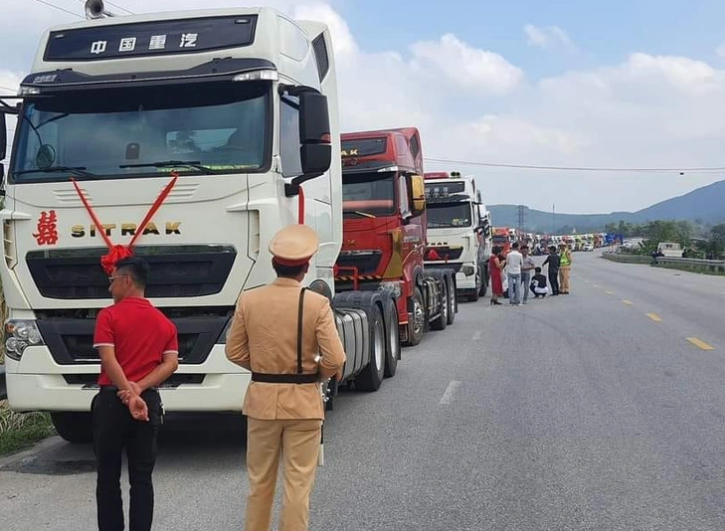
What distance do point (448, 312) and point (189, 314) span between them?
41.4 ft

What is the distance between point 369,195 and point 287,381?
9.62 m

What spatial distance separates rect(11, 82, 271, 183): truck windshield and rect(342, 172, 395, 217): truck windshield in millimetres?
6720

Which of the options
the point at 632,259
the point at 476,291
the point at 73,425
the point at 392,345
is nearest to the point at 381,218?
the point at 392,345

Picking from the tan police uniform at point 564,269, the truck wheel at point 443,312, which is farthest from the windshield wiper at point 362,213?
the tan police uniform at point 564,269

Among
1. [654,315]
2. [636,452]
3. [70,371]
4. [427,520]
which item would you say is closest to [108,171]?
[70,371]

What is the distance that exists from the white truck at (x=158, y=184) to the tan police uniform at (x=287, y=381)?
7.92ft

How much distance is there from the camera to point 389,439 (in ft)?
27.8

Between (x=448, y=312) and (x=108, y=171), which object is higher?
(x=108, y=171)

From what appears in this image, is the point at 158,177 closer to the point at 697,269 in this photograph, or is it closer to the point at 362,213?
the point at 362,213

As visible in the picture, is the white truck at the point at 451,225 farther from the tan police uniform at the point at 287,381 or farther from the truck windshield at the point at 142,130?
the tan police uniform at the point at 287,381

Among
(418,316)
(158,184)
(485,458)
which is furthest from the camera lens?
(418,316)

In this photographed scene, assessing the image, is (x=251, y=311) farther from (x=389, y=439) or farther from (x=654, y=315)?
(x=654, y=315)

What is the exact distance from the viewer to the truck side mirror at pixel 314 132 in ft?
24.1

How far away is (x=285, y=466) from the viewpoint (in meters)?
4.90
